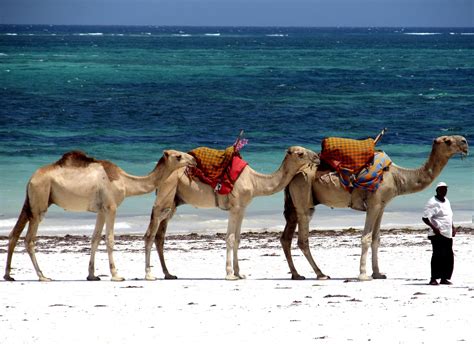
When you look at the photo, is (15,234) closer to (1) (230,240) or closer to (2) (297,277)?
(1) (230,240)

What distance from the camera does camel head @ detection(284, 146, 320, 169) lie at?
1432cm

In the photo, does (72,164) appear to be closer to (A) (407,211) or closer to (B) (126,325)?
(B) (126,325)

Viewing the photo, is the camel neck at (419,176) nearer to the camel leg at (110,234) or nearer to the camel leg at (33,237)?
the camel leg at (110,234)

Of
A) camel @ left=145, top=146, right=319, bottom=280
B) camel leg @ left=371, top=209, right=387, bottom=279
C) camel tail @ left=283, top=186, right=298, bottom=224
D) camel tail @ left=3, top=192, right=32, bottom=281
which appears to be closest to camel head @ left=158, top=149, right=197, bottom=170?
camel @ left=145, top=146, right=319, bottom=280

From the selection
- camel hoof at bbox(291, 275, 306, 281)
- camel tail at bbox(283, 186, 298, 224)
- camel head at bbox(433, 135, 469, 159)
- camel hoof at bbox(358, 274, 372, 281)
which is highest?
camel head at bbox(433, 135, 469, 159)

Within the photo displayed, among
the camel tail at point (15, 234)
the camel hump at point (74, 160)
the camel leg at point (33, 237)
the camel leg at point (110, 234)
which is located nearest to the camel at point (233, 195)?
the camel leg at point (110, 234)

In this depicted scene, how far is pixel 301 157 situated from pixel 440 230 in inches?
78.3

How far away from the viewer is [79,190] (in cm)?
1410

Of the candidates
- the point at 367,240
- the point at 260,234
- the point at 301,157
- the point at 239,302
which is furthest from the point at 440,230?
the point at 260,234

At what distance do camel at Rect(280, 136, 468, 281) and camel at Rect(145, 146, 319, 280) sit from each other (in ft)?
0.62

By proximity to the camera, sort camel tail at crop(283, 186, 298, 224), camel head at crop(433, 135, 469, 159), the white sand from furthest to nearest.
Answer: camel tail at crop(283, 186, 298, 224) → camel head at crop(433, 135, 469, 159) → the white sand

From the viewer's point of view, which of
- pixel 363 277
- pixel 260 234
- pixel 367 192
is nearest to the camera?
pixel 363 277

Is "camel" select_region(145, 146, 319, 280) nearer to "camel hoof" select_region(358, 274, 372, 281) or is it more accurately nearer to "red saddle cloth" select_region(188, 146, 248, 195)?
"red saddle cloth" select_region(188, 146, 248, 195)

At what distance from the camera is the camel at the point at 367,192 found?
1434 cm
